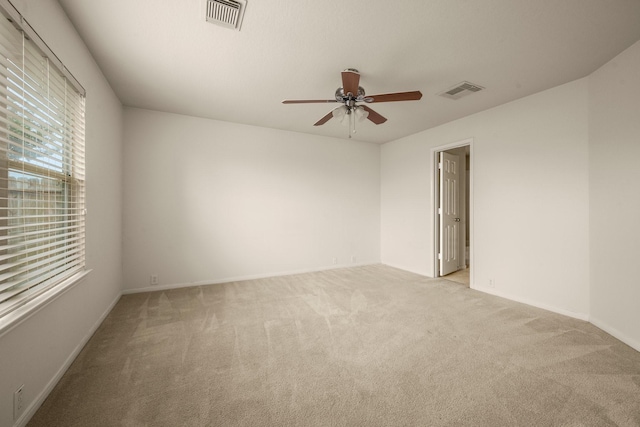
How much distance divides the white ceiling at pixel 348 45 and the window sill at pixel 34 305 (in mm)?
2046

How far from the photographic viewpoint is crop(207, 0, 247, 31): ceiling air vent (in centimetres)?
179

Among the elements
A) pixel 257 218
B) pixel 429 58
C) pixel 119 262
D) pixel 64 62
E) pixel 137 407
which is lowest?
pixel 137 407

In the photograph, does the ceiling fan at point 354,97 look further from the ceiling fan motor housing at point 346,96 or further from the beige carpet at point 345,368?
the beige carpet at point 345,368

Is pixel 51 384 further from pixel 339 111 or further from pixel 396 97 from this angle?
pixel 396 97

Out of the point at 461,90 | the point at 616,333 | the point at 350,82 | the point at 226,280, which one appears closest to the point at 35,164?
the point at 350,82

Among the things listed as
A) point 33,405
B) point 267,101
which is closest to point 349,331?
point 33,405

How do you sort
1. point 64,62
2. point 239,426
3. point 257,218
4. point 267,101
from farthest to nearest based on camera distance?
point 257,218, point 267,101, point 64,62, point 239,426

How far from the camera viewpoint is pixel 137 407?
156 centimetres

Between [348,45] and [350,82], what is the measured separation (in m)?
0.35

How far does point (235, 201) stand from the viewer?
4285mm

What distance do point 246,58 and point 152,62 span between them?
969mm

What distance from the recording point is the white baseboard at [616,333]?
221cm

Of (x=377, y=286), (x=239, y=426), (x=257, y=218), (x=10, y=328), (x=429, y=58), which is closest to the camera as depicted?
(x=10, y=328)

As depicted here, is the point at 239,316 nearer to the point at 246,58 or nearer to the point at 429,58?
the point at 246,58
